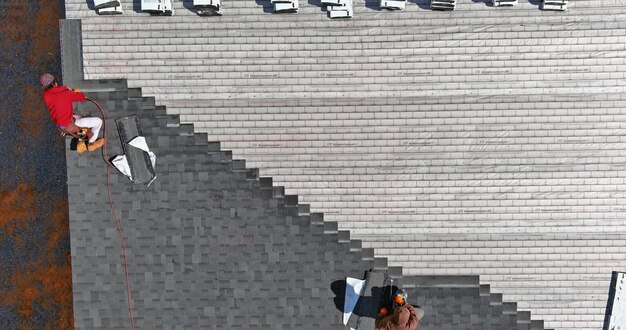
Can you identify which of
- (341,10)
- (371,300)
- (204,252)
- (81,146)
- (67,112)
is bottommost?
A: (371,300)

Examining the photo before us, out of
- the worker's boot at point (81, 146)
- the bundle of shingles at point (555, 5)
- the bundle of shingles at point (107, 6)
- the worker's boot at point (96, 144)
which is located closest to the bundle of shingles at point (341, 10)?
the bundle of shingles at point (555, 5)

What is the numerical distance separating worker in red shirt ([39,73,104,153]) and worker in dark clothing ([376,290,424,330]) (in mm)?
8089

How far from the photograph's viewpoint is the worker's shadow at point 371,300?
1186cm

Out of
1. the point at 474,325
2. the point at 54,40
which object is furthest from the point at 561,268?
the point at 54,40

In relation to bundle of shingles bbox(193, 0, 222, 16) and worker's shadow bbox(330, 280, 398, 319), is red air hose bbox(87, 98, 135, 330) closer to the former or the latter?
bundle of shingles bbox(193, 0, 222, 16)

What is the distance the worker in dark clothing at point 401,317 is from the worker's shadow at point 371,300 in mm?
188

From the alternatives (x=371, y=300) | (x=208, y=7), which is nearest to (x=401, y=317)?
(x=371, y=300)

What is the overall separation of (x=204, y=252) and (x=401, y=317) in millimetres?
4986

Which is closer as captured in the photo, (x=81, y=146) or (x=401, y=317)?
(x=401, y=317)

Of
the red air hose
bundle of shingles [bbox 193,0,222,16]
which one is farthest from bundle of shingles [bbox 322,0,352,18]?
the red air hose

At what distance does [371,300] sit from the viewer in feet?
38.9

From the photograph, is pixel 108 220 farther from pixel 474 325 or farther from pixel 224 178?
pixel 474 325

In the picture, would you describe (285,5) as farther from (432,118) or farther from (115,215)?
(115,215)

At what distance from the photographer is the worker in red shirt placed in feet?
36.7
